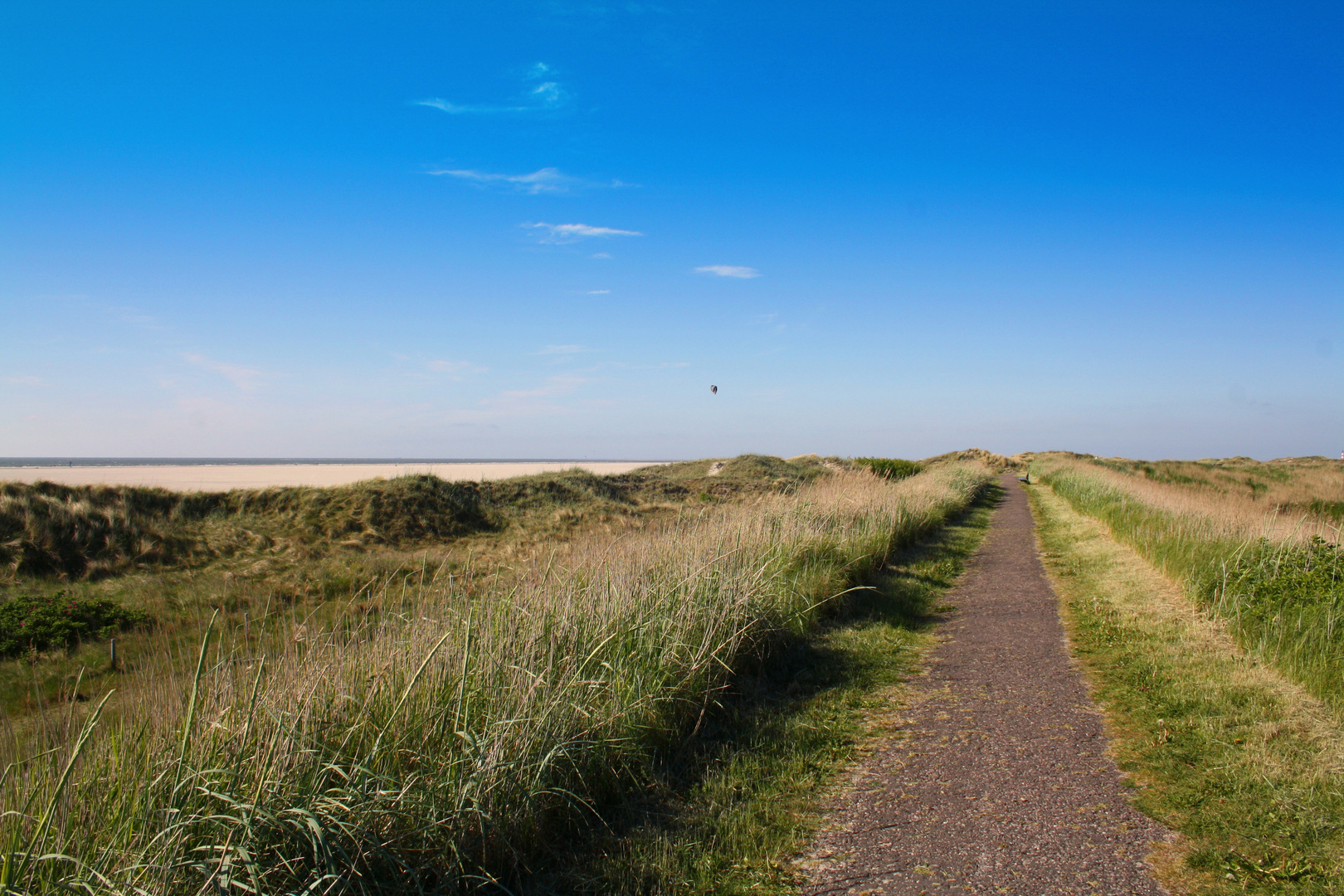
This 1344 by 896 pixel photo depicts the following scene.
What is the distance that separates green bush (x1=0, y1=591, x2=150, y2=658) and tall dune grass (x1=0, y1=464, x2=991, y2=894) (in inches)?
205

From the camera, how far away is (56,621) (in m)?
8.26

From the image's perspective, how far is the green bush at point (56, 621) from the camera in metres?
7.84

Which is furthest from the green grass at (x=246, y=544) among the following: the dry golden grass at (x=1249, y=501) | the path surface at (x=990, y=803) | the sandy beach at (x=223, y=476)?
the dry golden grass at (x=1249, y=501)

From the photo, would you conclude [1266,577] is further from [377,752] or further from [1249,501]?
[1249,501]

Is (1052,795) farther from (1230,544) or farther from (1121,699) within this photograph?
(1230,544)

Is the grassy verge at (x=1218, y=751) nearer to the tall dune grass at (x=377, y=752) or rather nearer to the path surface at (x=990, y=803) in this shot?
the path surface at (x=990, y=803)

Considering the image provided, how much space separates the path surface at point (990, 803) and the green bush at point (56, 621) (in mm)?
8473

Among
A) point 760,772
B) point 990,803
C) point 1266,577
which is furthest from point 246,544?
point 1266,577

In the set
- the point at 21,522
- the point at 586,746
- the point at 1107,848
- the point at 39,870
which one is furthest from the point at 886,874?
the point at 21,522

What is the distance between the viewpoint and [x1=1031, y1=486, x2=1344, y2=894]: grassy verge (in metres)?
3.23

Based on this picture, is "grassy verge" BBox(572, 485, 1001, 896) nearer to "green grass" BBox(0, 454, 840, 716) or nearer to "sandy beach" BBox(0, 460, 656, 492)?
"green grass" BBox(0, 454, 840, 716)

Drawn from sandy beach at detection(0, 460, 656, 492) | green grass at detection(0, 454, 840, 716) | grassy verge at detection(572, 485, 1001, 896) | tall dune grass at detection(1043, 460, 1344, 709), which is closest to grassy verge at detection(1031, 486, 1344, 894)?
tall dune grass at detection(1043, 460, 1344, 709)

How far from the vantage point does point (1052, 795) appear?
3928mm

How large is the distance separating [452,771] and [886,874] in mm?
2033
